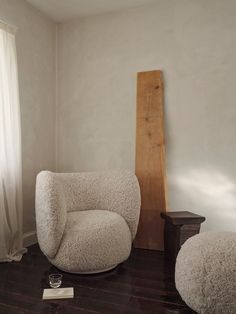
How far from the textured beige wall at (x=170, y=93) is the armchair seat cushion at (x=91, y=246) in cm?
88

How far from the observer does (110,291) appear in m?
1.91

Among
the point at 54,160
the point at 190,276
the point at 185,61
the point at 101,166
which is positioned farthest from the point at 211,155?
the point at 54,160

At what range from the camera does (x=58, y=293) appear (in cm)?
183

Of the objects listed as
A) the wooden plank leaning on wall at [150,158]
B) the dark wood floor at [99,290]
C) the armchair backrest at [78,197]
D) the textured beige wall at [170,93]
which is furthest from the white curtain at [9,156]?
the wooden plank leaning on wall at [150,158]

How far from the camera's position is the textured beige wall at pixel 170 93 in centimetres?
268

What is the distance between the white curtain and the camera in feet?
7.98

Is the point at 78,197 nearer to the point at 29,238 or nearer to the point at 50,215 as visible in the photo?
the point at 50,215

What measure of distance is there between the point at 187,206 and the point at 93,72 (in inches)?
67.6

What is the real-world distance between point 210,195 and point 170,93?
41.5 inches

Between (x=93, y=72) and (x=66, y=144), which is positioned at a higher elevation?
(x=93, y=72)

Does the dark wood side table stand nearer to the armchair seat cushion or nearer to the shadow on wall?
the shadow on wall

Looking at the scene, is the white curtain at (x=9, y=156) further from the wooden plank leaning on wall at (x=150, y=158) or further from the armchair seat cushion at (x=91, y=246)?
the wooden plank leaning on wall at (x=150, y=158)

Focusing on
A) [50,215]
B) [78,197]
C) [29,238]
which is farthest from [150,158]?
[29,238]

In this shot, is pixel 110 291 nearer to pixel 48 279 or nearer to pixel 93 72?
pixel 48 279
